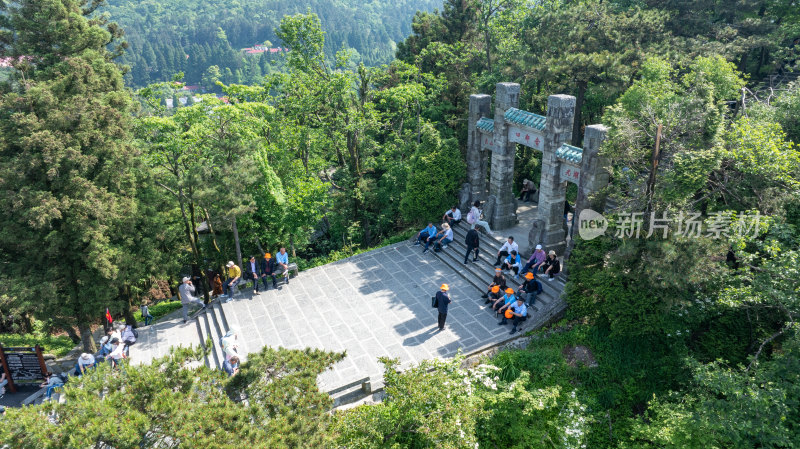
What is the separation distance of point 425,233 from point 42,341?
15.5 meters

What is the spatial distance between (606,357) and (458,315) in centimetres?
393

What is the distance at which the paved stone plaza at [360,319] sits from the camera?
13.0 meters


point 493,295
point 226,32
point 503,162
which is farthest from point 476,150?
point 226,32

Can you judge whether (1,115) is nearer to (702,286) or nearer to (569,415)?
(569,415)

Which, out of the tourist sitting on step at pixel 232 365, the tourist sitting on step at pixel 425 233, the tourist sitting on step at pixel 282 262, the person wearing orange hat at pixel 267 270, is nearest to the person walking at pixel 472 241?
the tourist sitting on step at pixel 425 233

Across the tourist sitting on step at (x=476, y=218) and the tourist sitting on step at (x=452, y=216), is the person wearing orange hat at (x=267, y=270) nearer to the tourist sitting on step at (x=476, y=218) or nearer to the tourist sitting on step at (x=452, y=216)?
the tourist sitting on step at (x=452, y=216)

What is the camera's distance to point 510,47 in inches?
856

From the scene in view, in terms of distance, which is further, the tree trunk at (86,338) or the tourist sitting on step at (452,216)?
the tourist sitting on step at (452,216)

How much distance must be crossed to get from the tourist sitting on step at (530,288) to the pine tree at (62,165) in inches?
448

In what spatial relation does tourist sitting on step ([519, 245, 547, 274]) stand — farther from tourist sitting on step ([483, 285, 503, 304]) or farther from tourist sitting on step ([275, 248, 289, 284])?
tourist sitting on step ([275, 248, 289, 284])

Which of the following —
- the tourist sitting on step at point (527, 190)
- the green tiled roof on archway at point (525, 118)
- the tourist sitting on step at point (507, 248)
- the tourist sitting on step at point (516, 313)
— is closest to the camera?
the tourist sitting on step at point (516, 313)

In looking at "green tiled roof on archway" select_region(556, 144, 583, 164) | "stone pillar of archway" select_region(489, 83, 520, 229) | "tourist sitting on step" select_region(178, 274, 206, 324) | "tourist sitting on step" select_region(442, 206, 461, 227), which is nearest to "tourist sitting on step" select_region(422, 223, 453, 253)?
"tourist sitting on step" select_region(442, 206, 461, 227)

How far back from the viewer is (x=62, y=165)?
13.6 m

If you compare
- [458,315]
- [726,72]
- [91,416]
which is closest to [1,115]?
[91,416]
